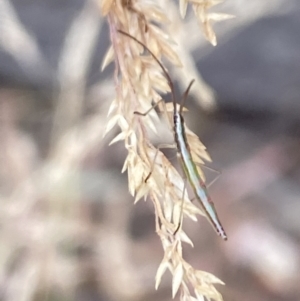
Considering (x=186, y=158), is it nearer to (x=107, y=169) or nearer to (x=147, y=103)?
(x=147, y=103)

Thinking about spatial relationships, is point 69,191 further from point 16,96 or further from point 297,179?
point 297,179

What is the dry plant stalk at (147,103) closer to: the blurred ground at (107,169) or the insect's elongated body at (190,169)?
the insect's elongated body at (190,169)

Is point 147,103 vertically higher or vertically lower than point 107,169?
higher

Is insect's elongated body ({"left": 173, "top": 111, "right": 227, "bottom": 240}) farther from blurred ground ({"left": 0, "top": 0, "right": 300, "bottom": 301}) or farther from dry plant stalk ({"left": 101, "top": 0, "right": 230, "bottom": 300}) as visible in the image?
blurred ground ({"left": 0, "top": 0, "right": 300, "bottom": 301})

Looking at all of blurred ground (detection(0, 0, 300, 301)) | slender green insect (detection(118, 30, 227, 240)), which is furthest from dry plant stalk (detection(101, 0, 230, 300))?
blurred ground (detection(0, 0, 300, 301))

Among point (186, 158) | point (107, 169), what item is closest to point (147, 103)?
point (186, 158)

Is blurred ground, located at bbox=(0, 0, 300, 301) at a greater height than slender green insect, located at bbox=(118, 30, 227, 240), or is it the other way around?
slender green insect, located at bbox=(118, 30, 227, 240)
